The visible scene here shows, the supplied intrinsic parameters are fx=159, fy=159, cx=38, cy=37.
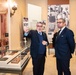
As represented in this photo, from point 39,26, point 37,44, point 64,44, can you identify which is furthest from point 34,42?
point 64,44

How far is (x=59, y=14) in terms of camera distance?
7.05 metres

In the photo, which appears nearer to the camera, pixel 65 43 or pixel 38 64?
pixel 65 43

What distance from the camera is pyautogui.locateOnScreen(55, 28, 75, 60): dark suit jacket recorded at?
9.90 ft

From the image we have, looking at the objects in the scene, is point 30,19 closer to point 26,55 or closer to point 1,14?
point 1,14

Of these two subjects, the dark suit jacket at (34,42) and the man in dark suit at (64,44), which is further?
the dark suit jacket at (34,42)

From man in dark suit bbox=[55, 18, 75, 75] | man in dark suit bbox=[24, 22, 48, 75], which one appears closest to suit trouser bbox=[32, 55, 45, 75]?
man in dark suit bbox=[24, 22, 48, 75]

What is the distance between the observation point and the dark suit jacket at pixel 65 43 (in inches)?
119

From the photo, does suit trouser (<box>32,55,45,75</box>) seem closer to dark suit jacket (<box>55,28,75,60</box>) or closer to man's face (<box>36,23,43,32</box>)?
dark suit jacket (<box>55,28,75,60</box>)

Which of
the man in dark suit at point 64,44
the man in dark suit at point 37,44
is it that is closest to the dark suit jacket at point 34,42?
the man in dark suit at point 37,44

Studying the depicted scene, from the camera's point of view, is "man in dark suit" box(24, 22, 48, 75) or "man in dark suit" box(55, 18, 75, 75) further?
"man in dark suit" box(24, 22, 48, 75)

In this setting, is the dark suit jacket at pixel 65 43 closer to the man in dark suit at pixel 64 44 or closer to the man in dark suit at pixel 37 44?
the man in dark suit at pixel 64 44

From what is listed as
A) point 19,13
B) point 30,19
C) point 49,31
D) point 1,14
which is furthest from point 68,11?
point 1,14

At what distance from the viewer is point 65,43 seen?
3072mm

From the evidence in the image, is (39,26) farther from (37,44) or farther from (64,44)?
(64,44)
